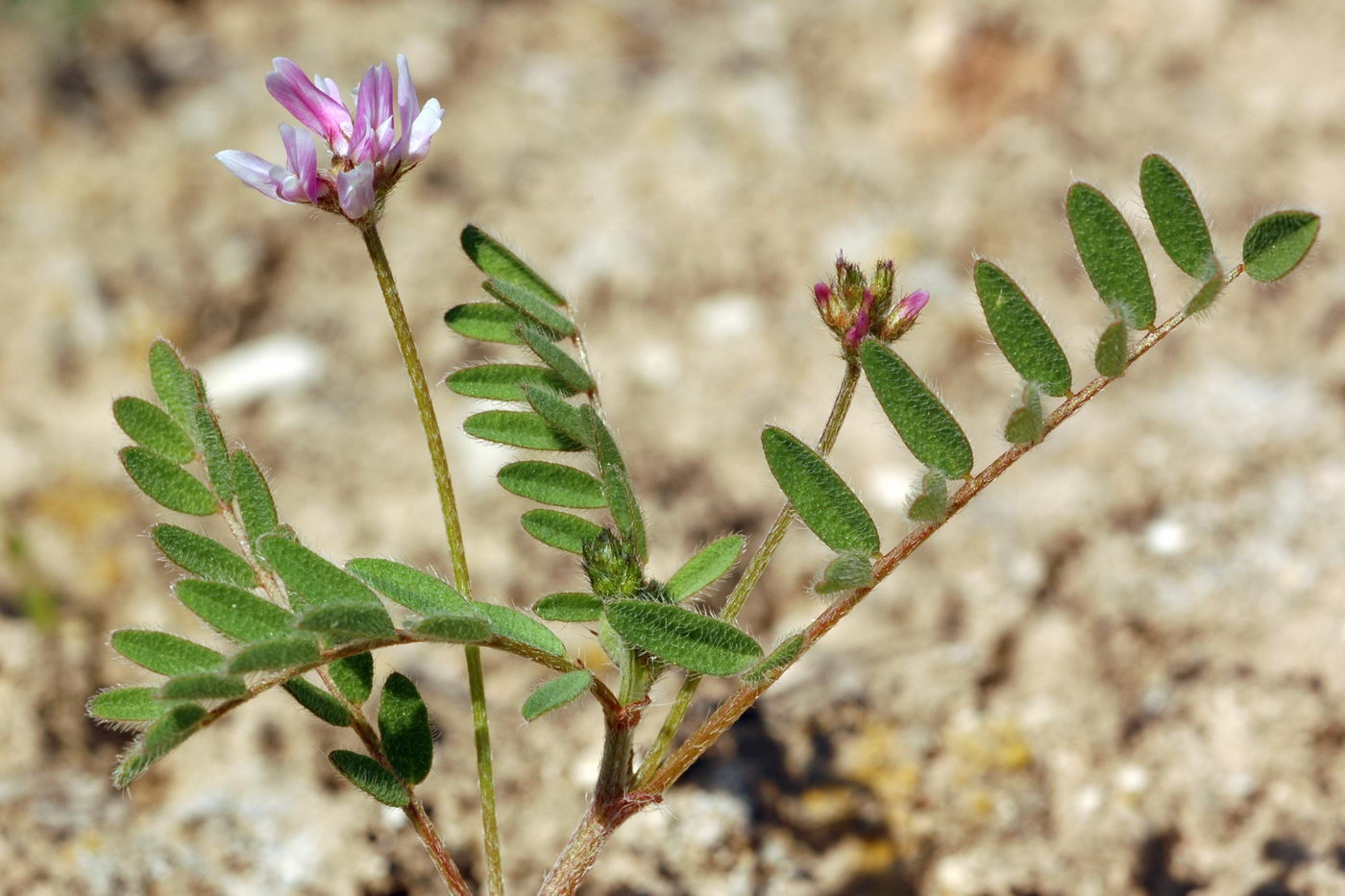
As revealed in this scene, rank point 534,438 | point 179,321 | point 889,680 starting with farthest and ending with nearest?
point 179,321 < point 889,680 < point 534,438

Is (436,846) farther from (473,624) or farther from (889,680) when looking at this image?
(889,680)

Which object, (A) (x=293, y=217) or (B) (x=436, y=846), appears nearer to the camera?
(B) (x=436, y=846)

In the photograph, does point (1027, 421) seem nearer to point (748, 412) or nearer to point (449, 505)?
point (449, 505)

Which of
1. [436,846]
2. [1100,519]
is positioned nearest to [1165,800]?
[1100,519]

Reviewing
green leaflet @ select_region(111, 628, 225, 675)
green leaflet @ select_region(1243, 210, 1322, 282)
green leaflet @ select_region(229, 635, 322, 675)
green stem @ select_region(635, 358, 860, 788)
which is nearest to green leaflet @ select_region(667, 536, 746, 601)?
green stem @ select_region(635, 358, 860, 788)

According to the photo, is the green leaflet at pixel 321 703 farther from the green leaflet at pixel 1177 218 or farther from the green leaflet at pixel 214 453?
the green leaflet at pixel 1177 218

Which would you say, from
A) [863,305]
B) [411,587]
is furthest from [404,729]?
[863,305]

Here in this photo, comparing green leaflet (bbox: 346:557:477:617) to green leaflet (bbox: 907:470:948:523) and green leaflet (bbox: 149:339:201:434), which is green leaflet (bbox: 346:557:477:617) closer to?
green leaflet (bbox: 149:339:201:434)
